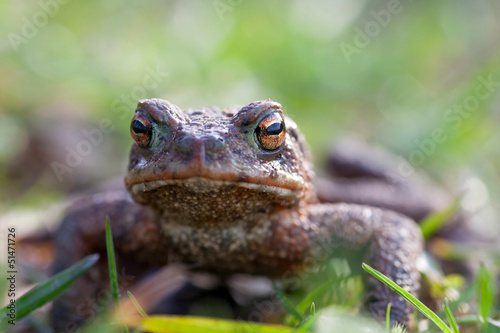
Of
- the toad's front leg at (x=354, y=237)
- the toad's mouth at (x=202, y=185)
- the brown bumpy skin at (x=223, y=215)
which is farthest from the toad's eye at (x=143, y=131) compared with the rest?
the toad's front leg at (x=354, y=237)

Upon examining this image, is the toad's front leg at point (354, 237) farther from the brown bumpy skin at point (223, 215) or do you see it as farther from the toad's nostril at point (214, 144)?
the toad's nostril at point (214, 144)

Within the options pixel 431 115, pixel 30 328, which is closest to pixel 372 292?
pixel 30 328

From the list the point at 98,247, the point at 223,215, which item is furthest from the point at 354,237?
the point at 98,247

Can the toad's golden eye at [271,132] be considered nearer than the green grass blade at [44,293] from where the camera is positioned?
No

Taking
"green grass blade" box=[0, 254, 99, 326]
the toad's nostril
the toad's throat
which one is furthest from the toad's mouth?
"green grass blade" box=[0, 254, 99, 326]

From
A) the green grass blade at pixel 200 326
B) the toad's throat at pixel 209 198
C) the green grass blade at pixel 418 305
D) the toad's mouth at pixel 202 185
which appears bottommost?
the green grass blade at pixel 200 326

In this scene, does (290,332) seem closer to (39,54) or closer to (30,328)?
(30,328)

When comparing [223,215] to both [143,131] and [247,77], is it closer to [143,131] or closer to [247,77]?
[143,131]
